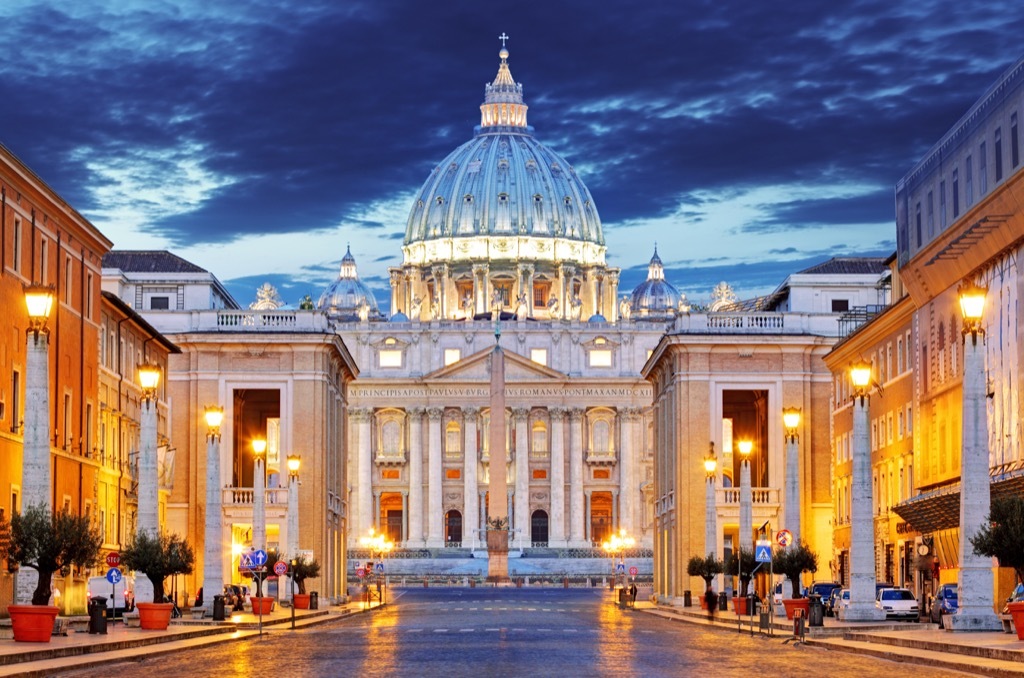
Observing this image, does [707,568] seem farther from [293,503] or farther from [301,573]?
[293,503]

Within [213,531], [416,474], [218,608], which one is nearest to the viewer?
[218,608]

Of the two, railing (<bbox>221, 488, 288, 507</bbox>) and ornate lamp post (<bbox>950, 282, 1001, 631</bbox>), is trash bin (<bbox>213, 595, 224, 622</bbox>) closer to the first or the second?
ornate lamp post (<bbox>950, 282, 1001, 631</bbox>)

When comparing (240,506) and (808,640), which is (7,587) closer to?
(808,640)

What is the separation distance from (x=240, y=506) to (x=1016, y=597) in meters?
55.6

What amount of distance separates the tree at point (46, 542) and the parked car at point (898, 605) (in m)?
26.8

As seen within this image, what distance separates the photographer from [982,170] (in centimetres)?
A: 6262

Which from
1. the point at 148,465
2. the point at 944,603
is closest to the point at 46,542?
the point at 148,465

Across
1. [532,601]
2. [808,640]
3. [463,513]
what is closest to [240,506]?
[532,601]

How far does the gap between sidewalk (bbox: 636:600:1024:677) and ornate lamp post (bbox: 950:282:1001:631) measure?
0.54 meters

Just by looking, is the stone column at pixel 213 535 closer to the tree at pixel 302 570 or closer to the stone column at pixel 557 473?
the tree at pixel 302 570

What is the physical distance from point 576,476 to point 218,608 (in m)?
130

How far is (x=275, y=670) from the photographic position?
34031 mm

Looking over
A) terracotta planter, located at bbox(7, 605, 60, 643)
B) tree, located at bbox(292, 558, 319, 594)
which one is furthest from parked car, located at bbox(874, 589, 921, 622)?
terracotta planter, located at bbox(7, 605, 60, 643)

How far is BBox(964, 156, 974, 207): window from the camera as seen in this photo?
64.4 m
